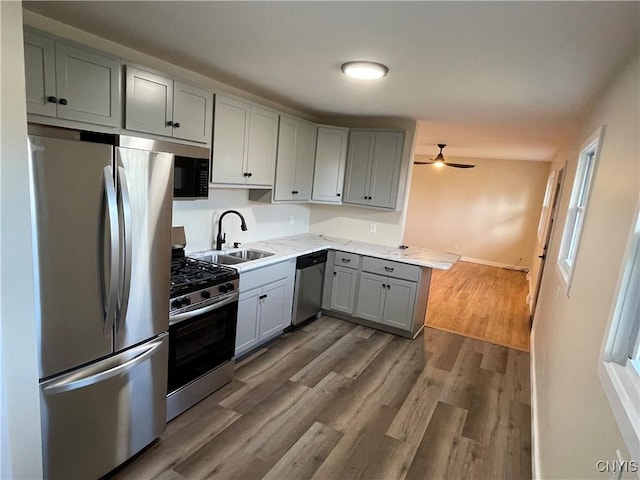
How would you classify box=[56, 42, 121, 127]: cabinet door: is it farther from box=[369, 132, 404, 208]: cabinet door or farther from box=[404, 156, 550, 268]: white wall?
box=[404, 156, 550, 268]: white wall

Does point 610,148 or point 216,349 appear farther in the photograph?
point 216,349

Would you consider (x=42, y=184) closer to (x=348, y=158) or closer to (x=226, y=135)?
(x=226, y=135)

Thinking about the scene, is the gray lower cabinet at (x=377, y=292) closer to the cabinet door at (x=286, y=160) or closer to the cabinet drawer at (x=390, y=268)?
the cabinet drawer at (x=390, y=268)

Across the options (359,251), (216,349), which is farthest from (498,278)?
(216,349)

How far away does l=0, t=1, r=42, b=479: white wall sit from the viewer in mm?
1299

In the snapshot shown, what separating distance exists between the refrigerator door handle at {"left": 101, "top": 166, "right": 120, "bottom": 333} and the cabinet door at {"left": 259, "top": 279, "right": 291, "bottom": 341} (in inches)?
61.3

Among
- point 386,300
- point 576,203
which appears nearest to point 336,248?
point 386,300

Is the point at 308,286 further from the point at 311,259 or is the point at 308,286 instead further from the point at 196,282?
the point at 196,282

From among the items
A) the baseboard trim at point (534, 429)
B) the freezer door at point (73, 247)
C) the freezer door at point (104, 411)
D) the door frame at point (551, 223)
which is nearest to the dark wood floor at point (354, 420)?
the baseboard trim at point (534, 429)

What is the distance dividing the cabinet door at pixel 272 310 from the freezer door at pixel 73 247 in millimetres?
1621

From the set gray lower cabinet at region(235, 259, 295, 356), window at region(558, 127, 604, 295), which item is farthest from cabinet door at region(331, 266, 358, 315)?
window at region(558, 127, 604, 295)

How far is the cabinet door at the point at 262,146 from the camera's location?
3244 millimetres

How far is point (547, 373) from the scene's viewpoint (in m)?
2.42

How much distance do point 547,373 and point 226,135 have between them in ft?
9.57
